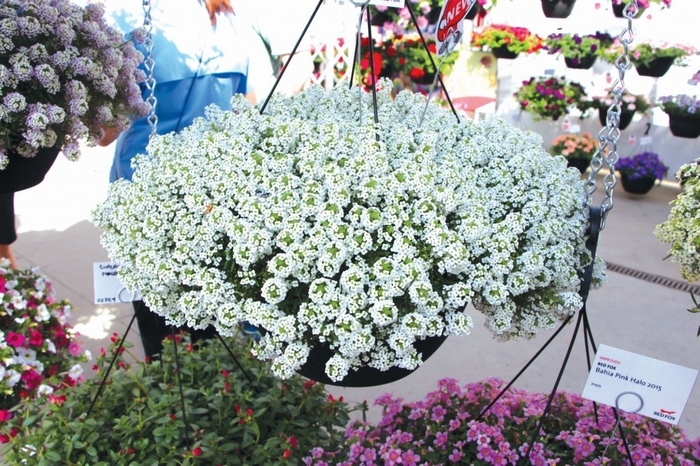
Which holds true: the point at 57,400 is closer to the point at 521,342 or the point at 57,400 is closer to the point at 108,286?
the point at 108,286

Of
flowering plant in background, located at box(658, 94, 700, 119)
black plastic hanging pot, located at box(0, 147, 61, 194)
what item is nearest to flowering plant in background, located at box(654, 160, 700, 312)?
black plastic hanging pot, located at box(0, 147, 61, 194)

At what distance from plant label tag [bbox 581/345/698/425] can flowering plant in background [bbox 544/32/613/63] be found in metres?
4.31

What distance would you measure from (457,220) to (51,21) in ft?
3.14

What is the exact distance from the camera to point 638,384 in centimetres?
103

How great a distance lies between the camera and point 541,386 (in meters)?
2.67

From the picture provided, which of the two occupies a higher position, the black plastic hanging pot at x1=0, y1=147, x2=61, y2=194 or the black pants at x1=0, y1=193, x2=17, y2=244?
the black plastic hanging pot at x1=0, y1=147, x2=61, y2=194

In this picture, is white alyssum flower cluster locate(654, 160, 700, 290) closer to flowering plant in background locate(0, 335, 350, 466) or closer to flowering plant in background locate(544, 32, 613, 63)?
flowering plant in background locate(0, 335, 350, 466)

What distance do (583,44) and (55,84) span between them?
4.49 meters

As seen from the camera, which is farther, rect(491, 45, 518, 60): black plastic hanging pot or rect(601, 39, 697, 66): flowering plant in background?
rect(491, 45, 518, 60): black plastic hanging pot

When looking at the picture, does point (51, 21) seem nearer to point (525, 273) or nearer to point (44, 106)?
point (44, 106)

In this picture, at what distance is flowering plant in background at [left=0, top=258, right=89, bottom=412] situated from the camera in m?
1.78

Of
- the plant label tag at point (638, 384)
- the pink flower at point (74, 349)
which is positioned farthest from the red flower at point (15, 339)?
the plant label tag at point (638, 384)

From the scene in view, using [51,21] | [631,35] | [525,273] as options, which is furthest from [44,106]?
[631,35]

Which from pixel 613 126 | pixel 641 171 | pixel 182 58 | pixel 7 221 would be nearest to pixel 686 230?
pixel 613 126
